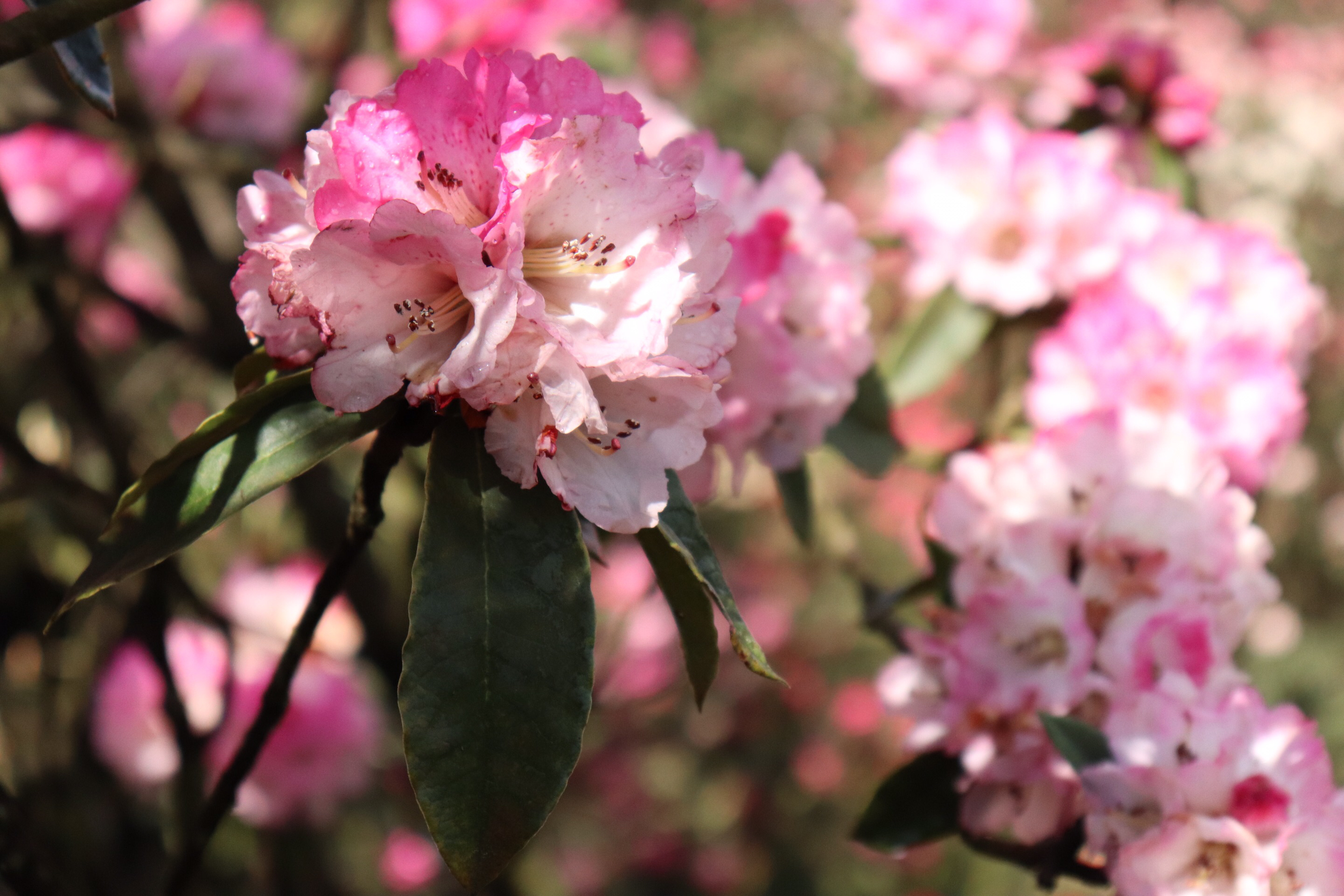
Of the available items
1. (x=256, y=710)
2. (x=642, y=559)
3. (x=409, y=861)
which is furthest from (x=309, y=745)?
(x=642, y=559)

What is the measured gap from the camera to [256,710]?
1431mm

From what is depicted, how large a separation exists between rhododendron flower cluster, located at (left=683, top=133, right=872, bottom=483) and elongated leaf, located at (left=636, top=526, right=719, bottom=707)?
A: 0.66 ft

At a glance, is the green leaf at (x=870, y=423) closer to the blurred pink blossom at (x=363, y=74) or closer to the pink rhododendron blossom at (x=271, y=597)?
the pink rhododendron blossom at (x=271, y=597)

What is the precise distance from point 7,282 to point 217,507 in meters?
1.06

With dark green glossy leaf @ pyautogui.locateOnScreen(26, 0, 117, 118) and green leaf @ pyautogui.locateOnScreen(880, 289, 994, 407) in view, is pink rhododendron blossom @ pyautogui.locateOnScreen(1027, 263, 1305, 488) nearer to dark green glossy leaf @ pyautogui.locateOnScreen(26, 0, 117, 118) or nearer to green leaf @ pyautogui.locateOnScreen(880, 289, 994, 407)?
green leaf @ pyautogui.locateOnScreen(880, 289, 994, 407)

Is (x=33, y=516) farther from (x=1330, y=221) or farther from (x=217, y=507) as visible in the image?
(x=1330, y=221)

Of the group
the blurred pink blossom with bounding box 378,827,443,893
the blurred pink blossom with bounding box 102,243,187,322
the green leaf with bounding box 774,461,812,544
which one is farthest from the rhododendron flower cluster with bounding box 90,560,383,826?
the green leaf with bounding box 774,461,812,544

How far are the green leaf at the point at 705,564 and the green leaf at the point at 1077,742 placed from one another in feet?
0.92

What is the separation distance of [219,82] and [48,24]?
4.17 feet

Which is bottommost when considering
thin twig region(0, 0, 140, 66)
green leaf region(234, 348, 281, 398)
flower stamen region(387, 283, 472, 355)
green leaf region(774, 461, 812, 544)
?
green leaf region(774, 461, 812, 544)

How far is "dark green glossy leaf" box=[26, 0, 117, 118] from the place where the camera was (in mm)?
552

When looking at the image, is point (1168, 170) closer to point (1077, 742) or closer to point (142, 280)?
point (1077, 742)

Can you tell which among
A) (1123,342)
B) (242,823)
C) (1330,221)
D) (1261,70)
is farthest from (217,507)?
(1261,70)

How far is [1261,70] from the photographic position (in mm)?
3596
